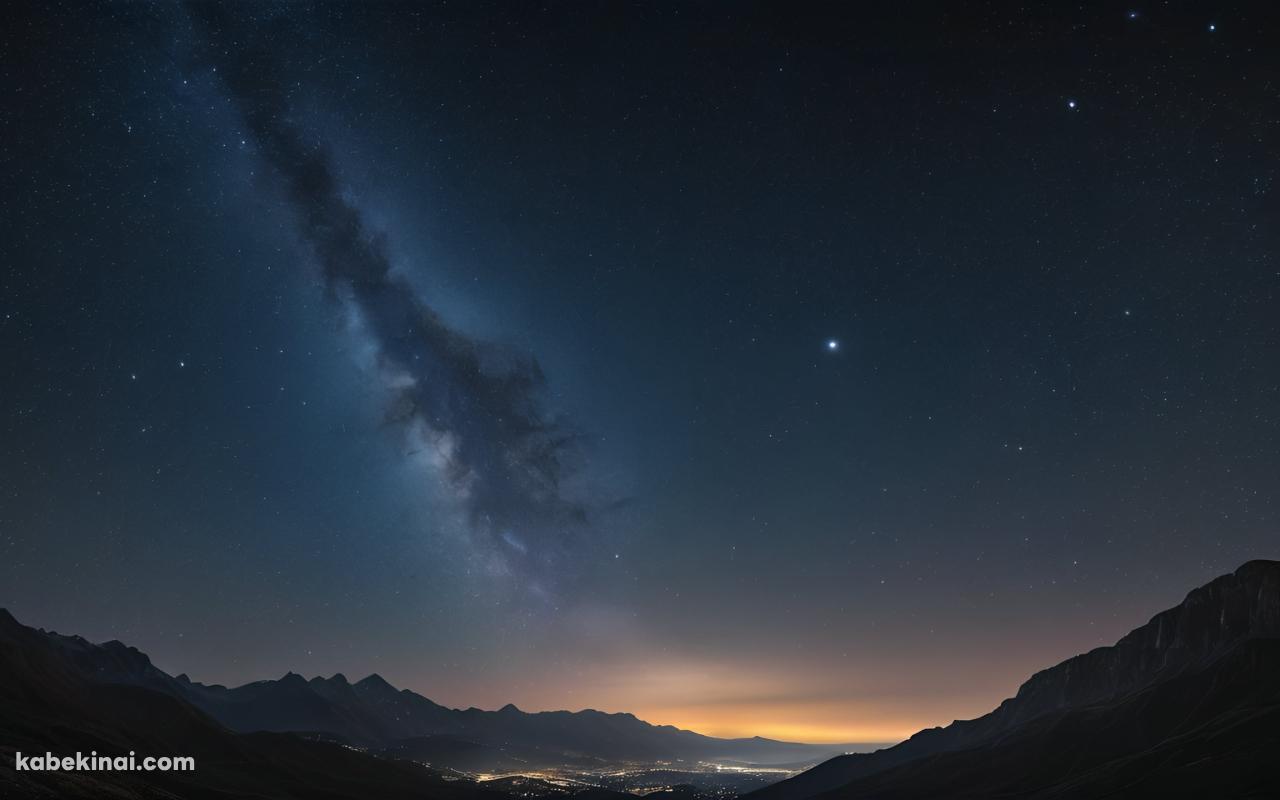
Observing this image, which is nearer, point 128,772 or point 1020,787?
point 128,772

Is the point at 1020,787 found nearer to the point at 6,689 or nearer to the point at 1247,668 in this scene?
the point at 1247,668

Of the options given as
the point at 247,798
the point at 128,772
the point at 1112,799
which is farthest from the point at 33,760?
the point at 1112,799

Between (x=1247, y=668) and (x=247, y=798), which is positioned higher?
(x=1247, y=668)

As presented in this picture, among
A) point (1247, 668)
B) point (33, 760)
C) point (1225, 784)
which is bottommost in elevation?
point (33, 760)

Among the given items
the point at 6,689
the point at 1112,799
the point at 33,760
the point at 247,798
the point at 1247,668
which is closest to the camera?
the point at 33,760

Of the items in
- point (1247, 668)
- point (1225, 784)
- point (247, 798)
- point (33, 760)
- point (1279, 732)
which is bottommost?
point (247, 798)

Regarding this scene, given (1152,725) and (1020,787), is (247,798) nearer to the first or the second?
(1020,787)

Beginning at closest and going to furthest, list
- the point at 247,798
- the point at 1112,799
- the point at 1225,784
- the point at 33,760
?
1. the point at 33,760
2. the point at 1225,784
3. the point at 1112,799
4. the point at 247,798

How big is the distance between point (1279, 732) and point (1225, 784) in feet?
85.6

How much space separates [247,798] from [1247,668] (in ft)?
828

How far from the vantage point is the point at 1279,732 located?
147 m

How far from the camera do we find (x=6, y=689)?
19988cm

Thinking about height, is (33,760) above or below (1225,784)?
below

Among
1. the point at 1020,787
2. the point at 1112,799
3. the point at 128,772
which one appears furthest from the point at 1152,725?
the point at 128,772
